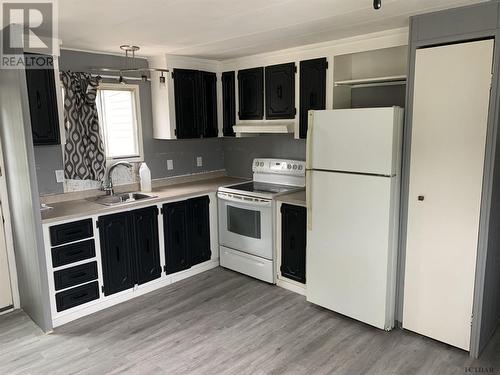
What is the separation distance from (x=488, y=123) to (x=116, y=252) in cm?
297

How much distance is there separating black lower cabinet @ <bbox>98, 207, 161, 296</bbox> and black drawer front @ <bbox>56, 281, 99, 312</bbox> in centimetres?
10

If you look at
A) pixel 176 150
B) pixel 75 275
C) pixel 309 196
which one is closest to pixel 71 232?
pixel 75 275

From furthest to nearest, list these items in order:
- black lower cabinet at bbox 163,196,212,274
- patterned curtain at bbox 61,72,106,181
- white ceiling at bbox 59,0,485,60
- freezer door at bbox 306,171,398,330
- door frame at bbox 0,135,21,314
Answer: black lower cabinet at bbox 163,196,212,274 → patterned curtain at bbox 61,72,106,181 → door frame at bbox 0,135,21,314 → freezer door at bbox 306,171,398,330 → white ceiling at bbox 59,0,485,60

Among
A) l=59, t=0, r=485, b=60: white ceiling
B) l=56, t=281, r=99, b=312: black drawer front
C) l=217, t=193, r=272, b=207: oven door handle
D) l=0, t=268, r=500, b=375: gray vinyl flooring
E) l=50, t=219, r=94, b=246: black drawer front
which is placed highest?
l=59, t=0, r=485, b=60: white ceiling

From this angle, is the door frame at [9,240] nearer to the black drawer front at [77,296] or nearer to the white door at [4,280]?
the white door at [4,280]

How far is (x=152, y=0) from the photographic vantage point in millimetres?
2164

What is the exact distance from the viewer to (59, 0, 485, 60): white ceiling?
2.29m

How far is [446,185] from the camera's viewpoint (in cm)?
257

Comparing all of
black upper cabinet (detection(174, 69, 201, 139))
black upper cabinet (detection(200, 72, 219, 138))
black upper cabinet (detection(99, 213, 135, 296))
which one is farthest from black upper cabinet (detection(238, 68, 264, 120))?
black upper cabinet (detection(99, 213, 135, 296))

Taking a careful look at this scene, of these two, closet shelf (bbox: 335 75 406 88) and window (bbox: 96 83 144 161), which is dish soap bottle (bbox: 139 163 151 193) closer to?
window (bbox: 96 83 144 161)

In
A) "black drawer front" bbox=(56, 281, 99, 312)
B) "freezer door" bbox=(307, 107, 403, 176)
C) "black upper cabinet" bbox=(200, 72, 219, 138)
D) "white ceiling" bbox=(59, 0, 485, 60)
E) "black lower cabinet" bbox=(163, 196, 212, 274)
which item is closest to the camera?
"white ceiling" bbox=(59, 0, 485, 60)

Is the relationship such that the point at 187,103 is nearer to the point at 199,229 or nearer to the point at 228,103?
the point at 228,103

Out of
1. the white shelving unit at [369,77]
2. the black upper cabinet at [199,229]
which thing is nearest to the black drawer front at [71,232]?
the black upper cabinet at [199,229]

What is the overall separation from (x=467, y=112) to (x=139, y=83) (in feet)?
10.0
